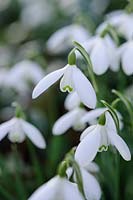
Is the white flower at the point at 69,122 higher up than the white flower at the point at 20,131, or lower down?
lower down

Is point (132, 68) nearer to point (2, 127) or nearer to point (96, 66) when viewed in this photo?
point (96, 66)

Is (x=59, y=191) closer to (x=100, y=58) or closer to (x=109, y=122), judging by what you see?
(x=109, y=122)

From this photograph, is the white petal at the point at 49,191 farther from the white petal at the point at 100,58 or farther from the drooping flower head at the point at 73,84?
the white petal at the point at 100,58

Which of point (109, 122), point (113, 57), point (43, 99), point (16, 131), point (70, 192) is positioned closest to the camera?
point (70, 192)

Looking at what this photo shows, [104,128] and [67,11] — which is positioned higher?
[67,11]

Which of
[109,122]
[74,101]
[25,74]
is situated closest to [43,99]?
[25,74]

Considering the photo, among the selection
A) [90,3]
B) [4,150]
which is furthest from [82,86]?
[90,3]

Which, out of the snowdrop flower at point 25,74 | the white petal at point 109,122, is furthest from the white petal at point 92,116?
the snowdrop flower at point 25,74
